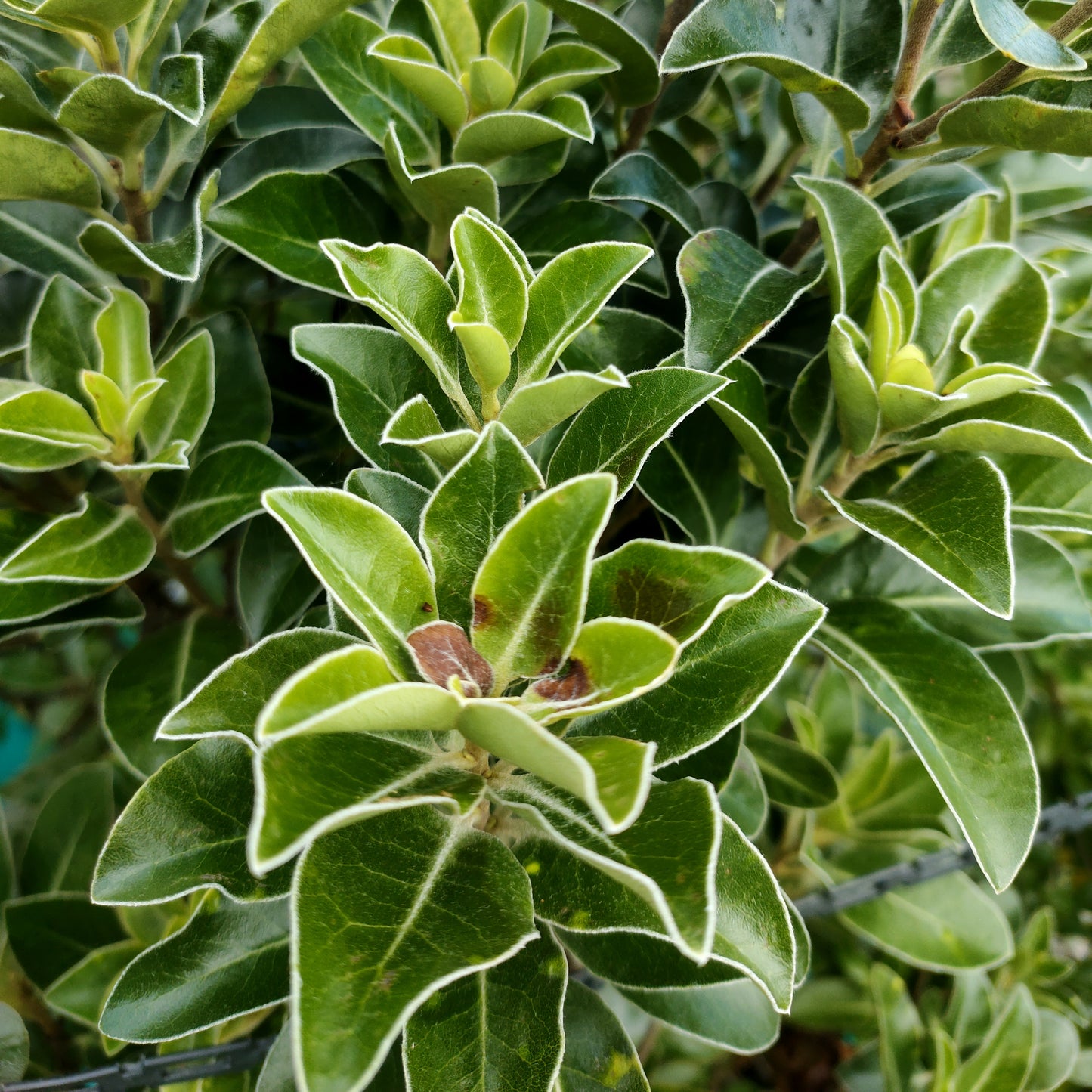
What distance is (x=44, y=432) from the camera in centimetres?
71

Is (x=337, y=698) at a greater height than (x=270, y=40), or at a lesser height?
lesser

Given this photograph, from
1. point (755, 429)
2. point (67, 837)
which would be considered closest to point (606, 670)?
point (755, 429)

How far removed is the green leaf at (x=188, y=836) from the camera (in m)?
0.57

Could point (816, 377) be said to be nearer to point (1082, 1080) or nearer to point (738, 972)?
point (738, 972)

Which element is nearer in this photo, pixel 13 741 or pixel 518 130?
pixel 518 130

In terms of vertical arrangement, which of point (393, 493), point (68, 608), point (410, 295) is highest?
point (410, 295)

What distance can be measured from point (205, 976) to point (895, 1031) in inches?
39.9

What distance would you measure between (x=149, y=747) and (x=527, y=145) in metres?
0.61

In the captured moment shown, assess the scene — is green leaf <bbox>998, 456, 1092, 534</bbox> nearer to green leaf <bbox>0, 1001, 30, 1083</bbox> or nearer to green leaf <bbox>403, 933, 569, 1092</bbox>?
green leaf <bbox>403, 933, 569, 1092</bbox>

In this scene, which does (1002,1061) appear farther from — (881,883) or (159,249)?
(159,249)

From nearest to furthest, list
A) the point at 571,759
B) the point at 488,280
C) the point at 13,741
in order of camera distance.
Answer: the point at 571,759 < the point at 488,280 < the point at 13,741

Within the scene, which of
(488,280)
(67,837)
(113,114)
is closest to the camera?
(488,280)

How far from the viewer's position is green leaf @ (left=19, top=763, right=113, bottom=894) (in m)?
1.04

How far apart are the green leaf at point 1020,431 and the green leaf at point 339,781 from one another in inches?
17.2
